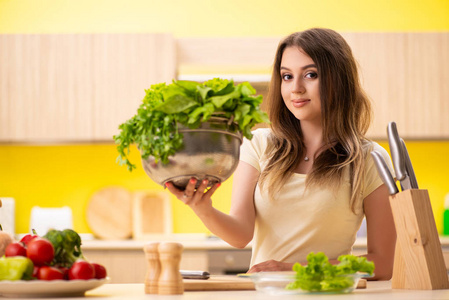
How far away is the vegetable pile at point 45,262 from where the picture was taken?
1228mm

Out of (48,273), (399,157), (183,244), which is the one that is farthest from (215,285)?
(183,244)

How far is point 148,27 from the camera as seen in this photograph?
14.9 feet

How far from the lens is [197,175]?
1.34 meters

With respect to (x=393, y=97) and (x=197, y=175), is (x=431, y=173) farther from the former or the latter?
(x=197, y=175)

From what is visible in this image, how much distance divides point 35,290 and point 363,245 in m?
2.80

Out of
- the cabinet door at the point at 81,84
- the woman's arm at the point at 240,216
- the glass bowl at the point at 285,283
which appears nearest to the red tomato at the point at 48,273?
the glass bowl at the point at 285,283

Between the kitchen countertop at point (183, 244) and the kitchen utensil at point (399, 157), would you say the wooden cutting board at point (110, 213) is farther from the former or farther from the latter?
the kitchen utensil at point (399, 157)

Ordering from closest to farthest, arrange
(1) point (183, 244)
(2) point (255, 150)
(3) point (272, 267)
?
(3) point (272, 267), (2) point (255, 150), (1) point (183, 244)

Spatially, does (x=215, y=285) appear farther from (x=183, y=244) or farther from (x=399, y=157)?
(x=183, y=244)

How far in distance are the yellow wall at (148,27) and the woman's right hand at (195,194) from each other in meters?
2.81

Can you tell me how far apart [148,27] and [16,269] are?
3.50 metres

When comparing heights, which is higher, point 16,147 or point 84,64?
point 84,64

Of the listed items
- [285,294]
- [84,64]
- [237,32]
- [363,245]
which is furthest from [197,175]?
[237,32]

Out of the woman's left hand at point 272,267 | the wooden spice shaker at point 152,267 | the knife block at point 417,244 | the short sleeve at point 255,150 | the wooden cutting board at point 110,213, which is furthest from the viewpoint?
the wooden cutting board at point 110,213
